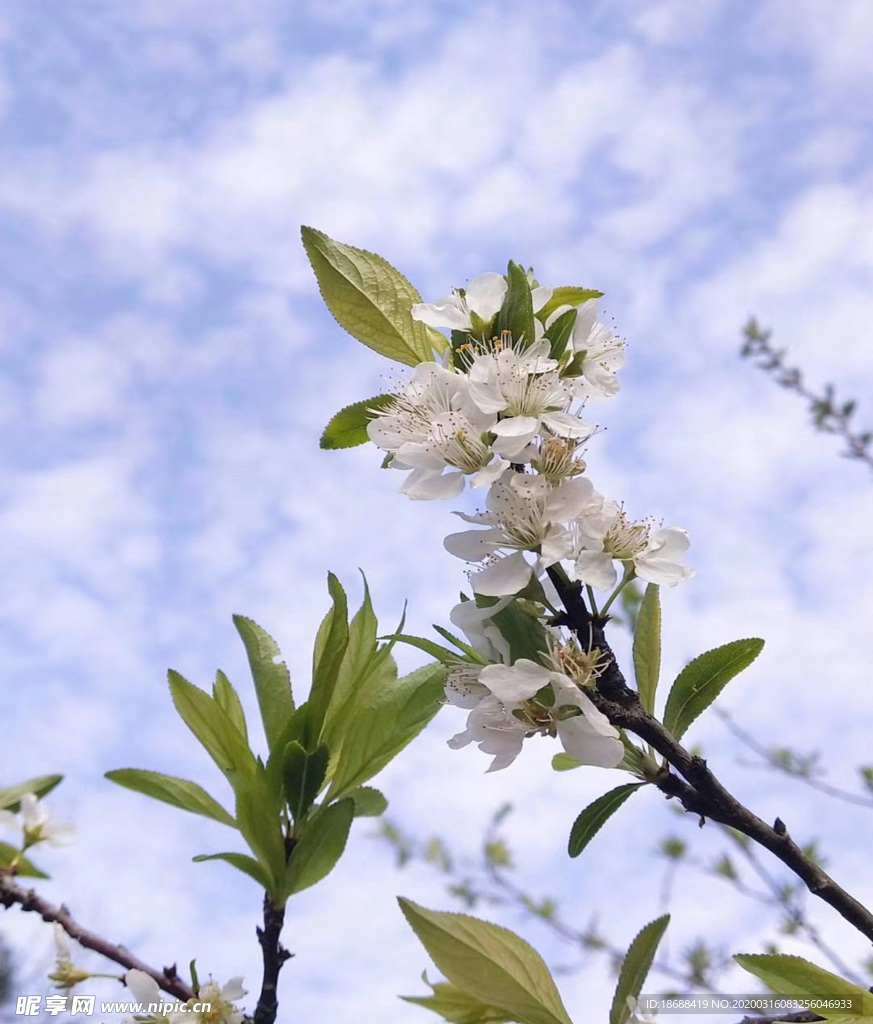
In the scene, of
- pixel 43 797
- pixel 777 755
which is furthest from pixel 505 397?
pixel 777 755

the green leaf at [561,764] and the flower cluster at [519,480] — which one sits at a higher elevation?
the flower cluster at [519,480]

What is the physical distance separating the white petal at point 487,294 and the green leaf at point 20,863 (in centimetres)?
106

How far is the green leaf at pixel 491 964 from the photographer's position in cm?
95

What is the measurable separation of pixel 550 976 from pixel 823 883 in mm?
317

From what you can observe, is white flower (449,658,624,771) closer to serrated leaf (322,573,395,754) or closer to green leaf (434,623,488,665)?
green leaf (434,623,488,665)

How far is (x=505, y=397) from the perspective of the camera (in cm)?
107

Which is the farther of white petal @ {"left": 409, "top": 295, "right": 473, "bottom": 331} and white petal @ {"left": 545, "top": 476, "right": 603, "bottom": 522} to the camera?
white petal @ {"left": 409, "top": 295, "right": 473, "bottom": 331}

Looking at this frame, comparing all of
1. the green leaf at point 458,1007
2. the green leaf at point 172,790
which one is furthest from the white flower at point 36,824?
the green leaf at point 458,1007

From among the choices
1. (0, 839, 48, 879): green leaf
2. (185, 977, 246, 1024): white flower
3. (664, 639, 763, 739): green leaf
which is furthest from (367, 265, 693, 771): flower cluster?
(0, 839, 48, 879): green leaf

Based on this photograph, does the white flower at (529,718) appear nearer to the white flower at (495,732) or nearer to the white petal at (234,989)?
the white flower at (495,732)

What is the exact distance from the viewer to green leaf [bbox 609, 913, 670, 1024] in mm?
984

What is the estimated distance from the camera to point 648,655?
→ 113 cm

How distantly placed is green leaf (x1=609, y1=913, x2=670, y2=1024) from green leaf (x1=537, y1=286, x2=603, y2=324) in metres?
0.74

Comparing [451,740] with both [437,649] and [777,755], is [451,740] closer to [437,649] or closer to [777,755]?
[437,649]
